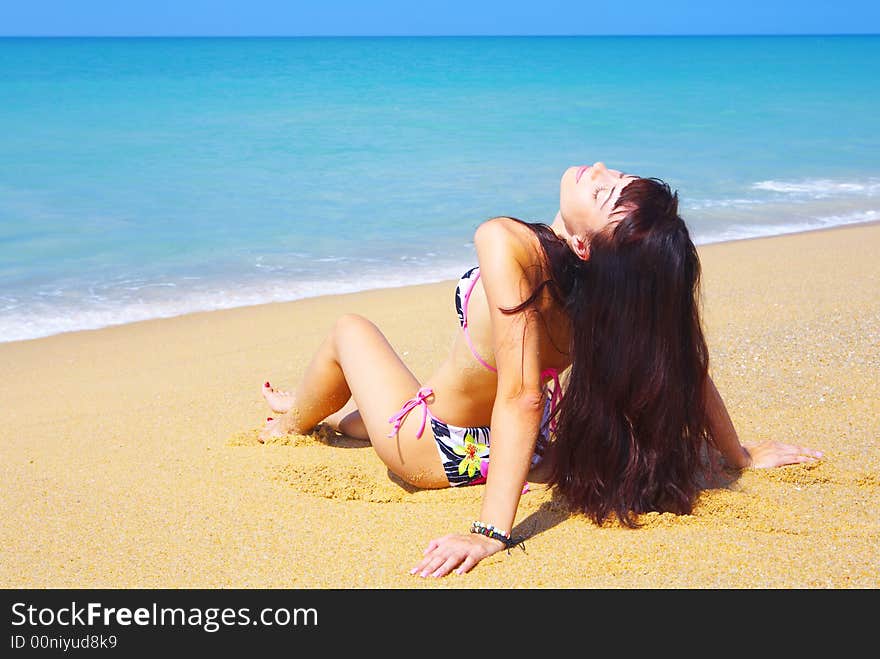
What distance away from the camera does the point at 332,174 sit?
12.7 metres

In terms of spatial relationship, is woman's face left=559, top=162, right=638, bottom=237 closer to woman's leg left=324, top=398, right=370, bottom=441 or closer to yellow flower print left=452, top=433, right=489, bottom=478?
yellow flower print left=452, top=433, right=489, bottom=478

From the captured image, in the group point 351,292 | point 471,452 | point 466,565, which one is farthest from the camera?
point 351,292

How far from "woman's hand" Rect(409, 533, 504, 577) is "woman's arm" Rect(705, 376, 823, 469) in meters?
1.00

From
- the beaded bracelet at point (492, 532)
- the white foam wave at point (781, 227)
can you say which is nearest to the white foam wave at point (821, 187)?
the white foam wave at point (781, 227)

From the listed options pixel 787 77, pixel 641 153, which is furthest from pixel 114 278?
pixel 787 77

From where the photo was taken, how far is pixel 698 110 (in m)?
21.5

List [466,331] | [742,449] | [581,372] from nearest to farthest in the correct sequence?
[581,372], [466,331], [742,449]

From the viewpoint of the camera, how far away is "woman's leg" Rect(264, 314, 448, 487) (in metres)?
3.27

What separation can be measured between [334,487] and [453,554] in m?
0.88

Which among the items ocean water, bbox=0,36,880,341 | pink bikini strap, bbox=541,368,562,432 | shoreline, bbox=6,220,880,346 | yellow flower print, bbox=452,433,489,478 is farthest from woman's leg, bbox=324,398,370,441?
ocean water, bbox=0,36,880,341

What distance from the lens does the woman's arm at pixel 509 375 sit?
2703 mm

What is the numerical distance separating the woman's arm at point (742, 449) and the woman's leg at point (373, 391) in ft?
3.24

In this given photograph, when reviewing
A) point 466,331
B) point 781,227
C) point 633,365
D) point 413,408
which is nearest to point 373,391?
point 413,408

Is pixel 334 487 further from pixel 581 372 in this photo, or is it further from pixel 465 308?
pixel 581 372
